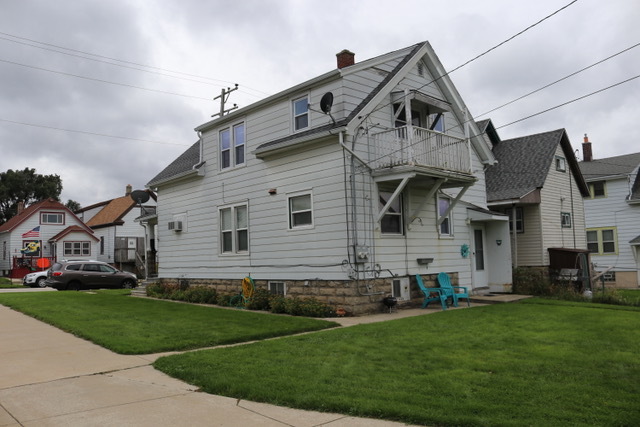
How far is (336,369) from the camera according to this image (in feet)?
21.0

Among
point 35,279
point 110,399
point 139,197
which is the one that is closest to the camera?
point 110,399

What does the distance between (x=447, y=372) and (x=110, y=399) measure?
3948 mm

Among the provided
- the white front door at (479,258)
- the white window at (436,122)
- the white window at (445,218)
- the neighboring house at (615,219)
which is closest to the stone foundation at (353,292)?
the white window at (445,218)

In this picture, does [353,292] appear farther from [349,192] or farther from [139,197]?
[139,197]

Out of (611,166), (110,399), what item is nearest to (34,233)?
(110,399)

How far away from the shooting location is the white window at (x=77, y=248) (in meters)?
40.2

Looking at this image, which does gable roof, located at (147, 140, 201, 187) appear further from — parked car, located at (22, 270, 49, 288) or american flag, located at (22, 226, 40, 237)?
american flag, located at (22, 226, 40, 237)

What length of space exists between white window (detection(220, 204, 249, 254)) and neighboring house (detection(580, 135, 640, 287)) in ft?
68.1

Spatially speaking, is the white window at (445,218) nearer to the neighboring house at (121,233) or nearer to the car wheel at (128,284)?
the car wheel at (128,284)

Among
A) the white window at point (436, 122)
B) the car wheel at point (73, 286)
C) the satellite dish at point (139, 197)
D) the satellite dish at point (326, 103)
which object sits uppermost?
the white window at point (436, 122)

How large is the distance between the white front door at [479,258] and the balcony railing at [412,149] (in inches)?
171

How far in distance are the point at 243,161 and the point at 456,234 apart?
23.5ft

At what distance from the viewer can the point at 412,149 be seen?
40.4 feet

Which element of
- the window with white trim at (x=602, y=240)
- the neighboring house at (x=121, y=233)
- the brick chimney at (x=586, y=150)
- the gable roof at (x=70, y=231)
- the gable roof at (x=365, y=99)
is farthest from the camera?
the gable roof at (x=70, y=231)
